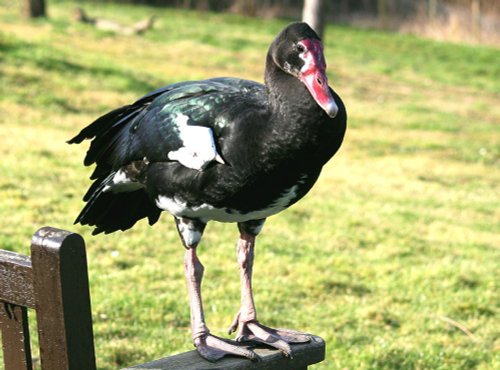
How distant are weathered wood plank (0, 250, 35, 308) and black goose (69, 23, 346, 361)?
0.90 meters

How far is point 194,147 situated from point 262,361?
2.71 ft

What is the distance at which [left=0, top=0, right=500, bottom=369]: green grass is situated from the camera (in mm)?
5457

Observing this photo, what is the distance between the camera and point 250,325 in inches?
140

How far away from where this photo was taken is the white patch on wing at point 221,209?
3.24 meters

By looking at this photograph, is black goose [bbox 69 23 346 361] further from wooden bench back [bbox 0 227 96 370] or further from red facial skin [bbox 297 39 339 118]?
wooden bench back [bbox 0 227 96 370]

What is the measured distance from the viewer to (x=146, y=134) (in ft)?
11.5

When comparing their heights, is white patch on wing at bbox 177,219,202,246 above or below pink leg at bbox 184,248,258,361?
above

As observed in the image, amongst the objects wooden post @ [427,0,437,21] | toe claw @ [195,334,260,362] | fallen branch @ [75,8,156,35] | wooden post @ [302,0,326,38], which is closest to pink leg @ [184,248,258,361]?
toe claw @ [195,334,260,362]

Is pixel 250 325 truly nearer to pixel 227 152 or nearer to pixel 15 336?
pixel 227 152

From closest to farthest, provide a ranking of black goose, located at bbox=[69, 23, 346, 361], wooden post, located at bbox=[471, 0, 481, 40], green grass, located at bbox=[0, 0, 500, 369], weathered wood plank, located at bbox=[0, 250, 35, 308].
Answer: weathered wood plank, located at bbox=[0, 250, 35, 308], black goose, located at bbox=[69, 23, 346, 361], green grass, located at bbox=[0, 0, 500, 369], wooden post, located at bbox=[471, 0, 481, 40]

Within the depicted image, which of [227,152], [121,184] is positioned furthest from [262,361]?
[121,184]

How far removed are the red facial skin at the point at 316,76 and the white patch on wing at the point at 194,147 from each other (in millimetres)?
423

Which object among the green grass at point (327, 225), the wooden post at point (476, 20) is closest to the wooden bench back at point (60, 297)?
the green grass at point (327, 225)

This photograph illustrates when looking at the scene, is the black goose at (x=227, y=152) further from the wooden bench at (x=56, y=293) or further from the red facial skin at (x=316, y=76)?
the wooden bench at (x=56, y=293)
